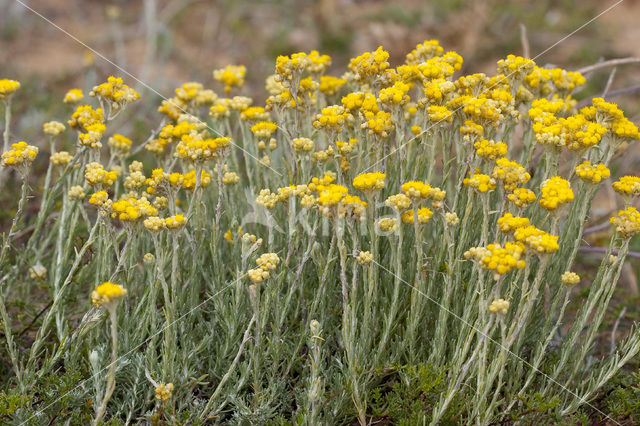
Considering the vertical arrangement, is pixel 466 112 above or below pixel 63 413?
above

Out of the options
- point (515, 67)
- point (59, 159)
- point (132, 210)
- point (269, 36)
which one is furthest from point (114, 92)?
point (269, 36)

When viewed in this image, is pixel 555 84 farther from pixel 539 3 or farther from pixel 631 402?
pixel 539 3

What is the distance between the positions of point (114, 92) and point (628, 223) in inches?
76.9

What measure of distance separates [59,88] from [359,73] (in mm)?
4145

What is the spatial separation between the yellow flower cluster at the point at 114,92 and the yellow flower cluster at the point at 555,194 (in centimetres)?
161

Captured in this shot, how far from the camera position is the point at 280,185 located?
2695mm

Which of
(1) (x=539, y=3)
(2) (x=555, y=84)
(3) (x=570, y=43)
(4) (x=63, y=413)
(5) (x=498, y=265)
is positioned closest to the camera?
(5) (x=498, y=265)

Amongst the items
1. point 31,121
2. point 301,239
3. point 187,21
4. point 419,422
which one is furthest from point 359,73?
point 187,21

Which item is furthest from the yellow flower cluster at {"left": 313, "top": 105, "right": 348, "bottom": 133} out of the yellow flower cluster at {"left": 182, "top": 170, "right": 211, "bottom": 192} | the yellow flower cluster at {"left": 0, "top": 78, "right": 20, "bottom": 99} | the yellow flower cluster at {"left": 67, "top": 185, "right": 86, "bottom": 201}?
the yellow flower cluster at {"left": 0, "top": 78, "right": 20, "bottom": 99}

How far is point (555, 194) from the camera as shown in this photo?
1.92 metres

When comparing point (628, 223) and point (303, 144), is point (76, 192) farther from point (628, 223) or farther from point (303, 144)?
point (628, 223)

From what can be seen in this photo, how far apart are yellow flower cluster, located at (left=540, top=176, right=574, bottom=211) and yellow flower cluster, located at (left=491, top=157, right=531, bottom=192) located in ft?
0.29

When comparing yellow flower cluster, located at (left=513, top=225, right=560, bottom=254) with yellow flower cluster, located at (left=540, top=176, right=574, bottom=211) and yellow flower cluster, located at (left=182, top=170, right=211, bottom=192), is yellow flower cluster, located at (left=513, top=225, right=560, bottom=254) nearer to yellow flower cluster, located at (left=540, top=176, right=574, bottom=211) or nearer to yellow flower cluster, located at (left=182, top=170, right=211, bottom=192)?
yellow flower cluster, located at (left=540, top=176, right=574, bottom=211)

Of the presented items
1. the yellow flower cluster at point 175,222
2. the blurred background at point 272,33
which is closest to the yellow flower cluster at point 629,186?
the yellow flower cluster at point 175,222
